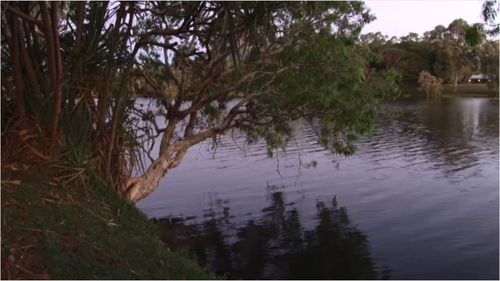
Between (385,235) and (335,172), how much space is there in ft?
26.1

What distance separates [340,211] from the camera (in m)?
17.2

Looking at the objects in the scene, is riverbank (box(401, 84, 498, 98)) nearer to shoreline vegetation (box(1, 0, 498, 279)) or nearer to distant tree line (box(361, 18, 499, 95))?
distant tree line (box(361, 18, 499, 95))

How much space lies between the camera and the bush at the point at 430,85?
7012 cm

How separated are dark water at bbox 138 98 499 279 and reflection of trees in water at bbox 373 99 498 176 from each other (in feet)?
0.57

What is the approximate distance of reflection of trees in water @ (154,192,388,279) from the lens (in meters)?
12.3

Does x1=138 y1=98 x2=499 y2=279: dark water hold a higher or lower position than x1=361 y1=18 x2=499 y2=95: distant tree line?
lower

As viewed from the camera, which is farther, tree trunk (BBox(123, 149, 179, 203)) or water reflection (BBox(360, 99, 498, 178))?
water reflection (BBox(360, 99, 498, 178))

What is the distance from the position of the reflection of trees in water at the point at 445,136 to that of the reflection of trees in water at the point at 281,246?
5.98 m

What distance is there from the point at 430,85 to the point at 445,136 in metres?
39.6

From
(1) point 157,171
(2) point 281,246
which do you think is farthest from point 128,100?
(2) point 281,246

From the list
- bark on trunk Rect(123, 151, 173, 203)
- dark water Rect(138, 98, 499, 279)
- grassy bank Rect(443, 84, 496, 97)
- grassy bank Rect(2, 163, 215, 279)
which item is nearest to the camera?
grassy bank Rect(2, 163, 215, 279)

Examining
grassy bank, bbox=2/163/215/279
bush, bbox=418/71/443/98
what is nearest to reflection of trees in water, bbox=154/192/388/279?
grassy bank, bbox=2/163/215/279

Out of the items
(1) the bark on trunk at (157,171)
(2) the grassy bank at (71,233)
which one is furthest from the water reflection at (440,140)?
(2) the grassy bank at (71,233)

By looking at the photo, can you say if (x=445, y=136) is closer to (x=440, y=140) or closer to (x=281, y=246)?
(x=440, y=140)
